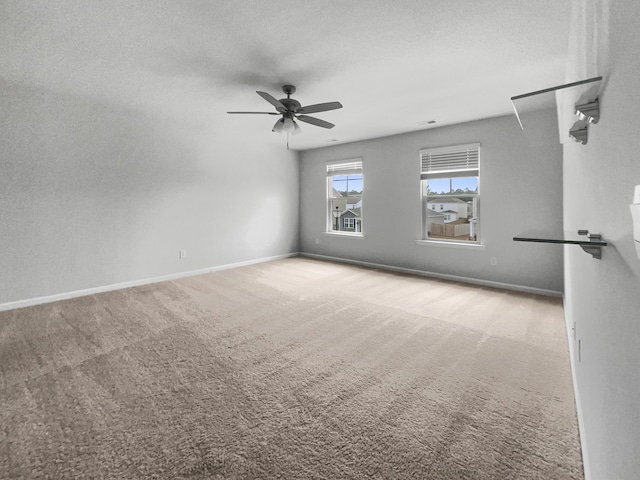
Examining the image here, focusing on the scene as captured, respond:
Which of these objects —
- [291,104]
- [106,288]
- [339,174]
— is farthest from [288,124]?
[106,288]

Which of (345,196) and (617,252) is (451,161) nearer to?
(345,196)

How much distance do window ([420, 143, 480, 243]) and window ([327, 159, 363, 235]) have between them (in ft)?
4.79

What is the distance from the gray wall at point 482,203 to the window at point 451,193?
0.41 feet

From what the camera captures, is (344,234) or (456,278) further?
(344,234)

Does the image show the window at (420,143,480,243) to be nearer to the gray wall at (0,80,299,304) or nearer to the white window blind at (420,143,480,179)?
the white window blind at (420,143,480,179)

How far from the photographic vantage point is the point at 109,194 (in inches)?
169

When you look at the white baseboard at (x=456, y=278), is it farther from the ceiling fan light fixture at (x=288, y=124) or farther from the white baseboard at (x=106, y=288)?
the ceiling fan light fixture at (x=288, y=124)

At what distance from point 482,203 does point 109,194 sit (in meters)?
5.62

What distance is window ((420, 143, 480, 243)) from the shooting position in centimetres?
479

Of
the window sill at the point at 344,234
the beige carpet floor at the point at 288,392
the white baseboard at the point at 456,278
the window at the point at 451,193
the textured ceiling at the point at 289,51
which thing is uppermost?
the textured ceiling at the point at 289,51

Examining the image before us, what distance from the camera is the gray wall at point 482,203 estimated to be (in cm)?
411

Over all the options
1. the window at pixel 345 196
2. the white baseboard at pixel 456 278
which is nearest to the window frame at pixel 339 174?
the window at pixel 345 196

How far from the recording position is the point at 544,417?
172 cm

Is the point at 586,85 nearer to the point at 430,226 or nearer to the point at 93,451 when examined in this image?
the point at 93,451
